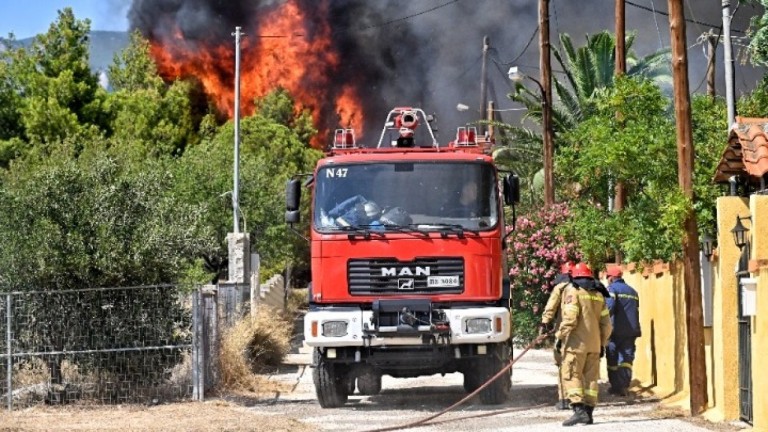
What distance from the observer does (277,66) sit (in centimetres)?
7994

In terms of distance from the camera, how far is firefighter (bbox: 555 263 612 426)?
50.2ft

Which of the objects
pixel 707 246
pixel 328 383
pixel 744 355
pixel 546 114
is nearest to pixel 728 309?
pixel 744 355

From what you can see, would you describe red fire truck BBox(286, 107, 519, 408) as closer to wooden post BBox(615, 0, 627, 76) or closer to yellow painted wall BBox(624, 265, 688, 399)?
yellow painted wall BBox(624, 265, 688, 399)

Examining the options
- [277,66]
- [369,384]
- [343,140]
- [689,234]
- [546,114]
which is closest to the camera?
[689,234]

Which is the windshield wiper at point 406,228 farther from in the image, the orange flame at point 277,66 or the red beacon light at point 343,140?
the orange flame at point 277,66

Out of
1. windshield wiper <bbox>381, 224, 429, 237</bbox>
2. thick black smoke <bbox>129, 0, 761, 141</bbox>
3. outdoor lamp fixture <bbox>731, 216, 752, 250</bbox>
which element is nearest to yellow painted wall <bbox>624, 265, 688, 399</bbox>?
A: outdoor lamp fixture <bbox>731, 216, 752, 250</bbox>

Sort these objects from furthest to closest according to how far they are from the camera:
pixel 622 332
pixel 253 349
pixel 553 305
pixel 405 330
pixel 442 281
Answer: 1. pixel 253 349
2. pixel 622 332
3. pixel 442 281
4. pixel 405 330
5. pixel 553 305

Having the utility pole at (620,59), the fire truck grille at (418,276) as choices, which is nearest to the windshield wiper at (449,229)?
the fire truck grille at (418,276)

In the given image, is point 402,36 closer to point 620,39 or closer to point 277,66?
point 277,66

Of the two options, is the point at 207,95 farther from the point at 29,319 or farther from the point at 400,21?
the point at 29,319

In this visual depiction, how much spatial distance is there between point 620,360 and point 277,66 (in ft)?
206

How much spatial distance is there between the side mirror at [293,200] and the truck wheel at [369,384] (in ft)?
8.53

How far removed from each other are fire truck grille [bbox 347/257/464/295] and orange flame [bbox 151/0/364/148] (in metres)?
61.0

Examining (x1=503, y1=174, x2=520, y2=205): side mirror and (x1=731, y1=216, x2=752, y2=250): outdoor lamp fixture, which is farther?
(x1=503, y1=174, x2=520, y2=205): side mirror
